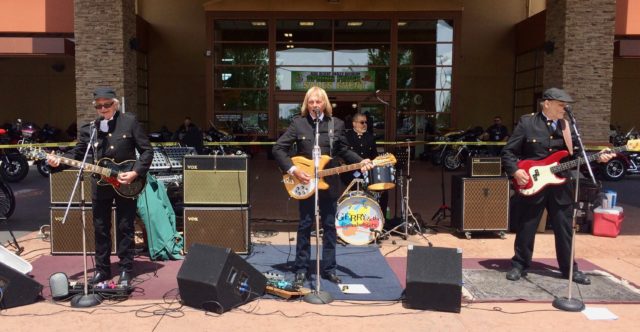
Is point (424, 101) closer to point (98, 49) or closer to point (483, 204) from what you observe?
point (98, 49)

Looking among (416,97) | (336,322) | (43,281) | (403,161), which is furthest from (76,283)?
(416,97)

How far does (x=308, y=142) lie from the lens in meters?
5.41

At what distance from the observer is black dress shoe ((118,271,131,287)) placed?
527 cm

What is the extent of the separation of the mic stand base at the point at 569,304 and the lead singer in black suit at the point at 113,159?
4139 mm

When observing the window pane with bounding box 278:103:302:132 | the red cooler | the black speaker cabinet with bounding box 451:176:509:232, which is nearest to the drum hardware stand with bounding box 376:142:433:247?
the black speaker cabinet with bounding box 451:176:509:232

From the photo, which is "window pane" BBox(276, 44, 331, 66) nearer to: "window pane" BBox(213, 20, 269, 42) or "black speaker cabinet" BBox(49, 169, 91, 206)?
"window pane" BBox(213, 20, 269, 42)

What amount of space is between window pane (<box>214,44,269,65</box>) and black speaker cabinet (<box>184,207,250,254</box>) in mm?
15717

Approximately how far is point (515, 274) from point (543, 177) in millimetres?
1088

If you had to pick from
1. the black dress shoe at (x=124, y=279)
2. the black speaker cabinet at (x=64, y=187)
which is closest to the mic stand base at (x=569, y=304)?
the black dress shoe at (x=124, y=279)

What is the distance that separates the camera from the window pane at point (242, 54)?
70.5 feet

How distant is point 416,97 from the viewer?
2189 centimetres

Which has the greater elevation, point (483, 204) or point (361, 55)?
point (361, 55)

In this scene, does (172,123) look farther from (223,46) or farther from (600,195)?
(600,195)

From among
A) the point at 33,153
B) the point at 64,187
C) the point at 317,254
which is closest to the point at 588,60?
the point at 317,254
